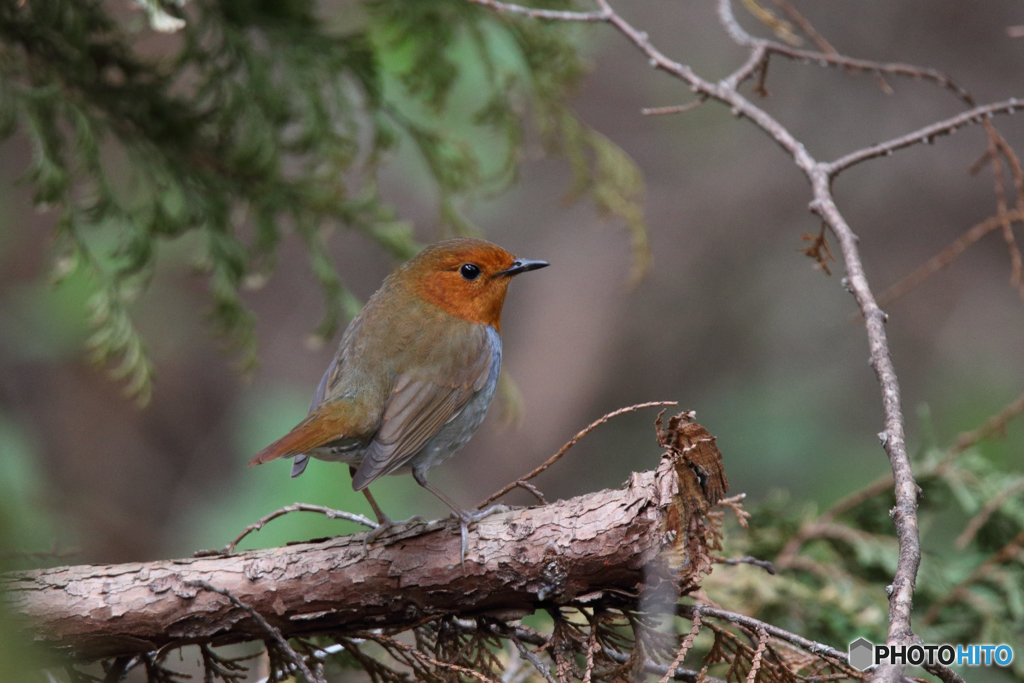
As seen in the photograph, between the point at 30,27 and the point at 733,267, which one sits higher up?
the point at 733,267

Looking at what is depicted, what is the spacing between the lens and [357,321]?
3137 millimetres

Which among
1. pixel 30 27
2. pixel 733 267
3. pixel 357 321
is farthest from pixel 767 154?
pixel 30 27

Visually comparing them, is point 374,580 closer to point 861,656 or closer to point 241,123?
point 861,656

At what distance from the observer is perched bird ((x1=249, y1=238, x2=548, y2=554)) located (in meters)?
2.59

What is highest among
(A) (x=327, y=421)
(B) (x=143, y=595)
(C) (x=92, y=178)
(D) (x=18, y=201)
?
(D) (x=18, y=201)

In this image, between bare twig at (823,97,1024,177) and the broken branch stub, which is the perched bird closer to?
the broken branch stub

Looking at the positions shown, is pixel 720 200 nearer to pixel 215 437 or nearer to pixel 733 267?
pixel 733 267

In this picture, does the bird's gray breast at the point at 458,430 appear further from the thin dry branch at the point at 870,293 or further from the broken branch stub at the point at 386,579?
the thin dry branch at the point at 870,293

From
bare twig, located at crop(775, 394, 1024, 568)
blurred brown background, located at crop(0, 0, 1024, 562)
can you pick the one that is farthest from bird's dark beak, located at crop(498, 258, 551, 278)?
blurred brown background, located at crop(0, 0, 1024, 562)

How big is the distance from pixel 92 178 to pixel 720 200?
228 inches

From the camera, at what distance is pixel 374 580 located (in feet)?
7.05

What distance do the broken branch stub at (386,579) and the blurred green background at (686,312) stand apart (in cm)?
382

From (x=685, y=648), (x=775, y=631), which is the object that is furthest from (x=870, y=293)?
(x=685, y=648)

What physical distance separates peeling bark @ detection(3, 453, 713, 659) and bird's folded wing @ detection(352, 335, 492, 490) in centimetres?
32
